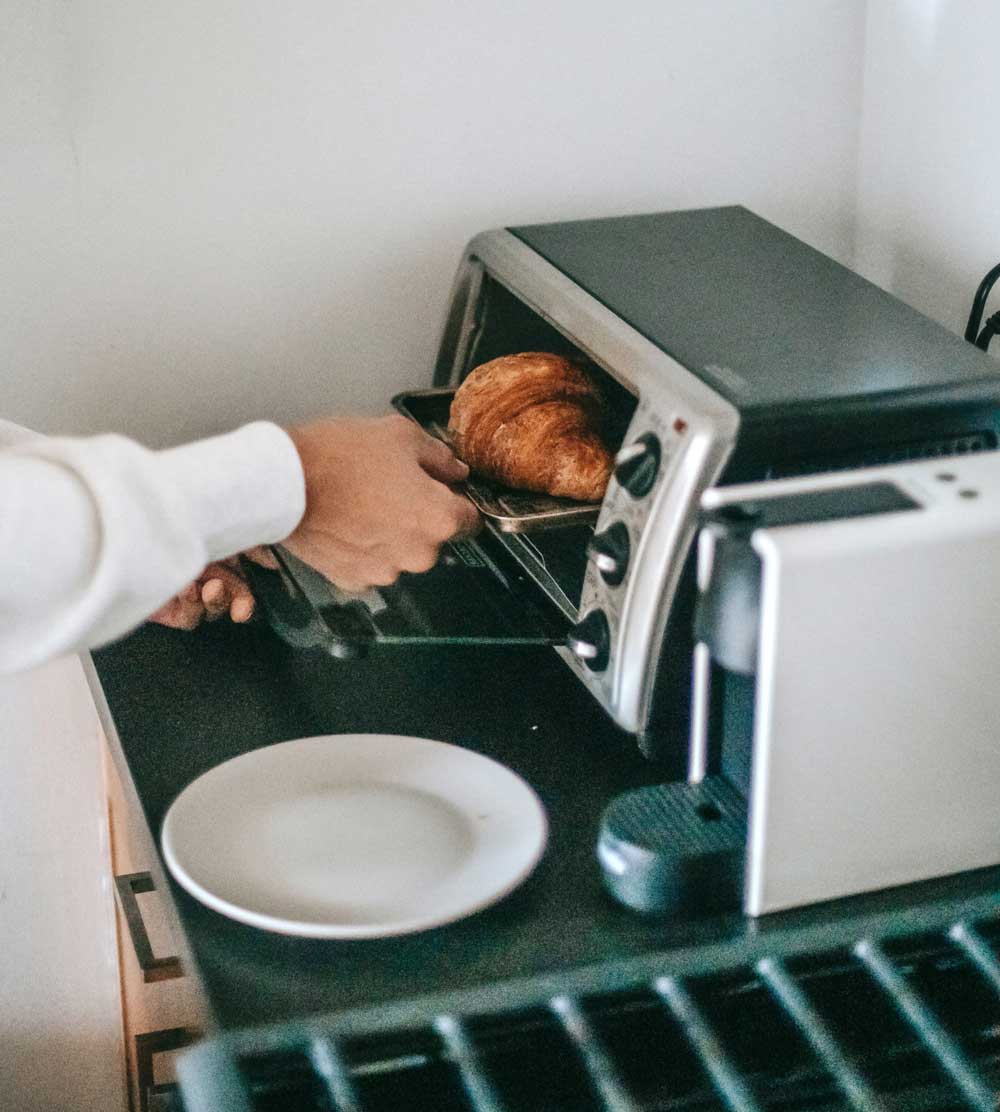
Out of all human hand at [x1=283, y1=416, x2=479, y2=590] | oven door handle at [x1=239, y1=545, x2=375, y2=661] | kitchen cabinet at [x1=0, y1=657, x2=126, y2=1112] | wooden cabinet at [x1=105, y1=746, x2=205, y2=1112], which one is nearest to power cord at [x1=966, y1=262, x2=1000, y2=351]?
human hand at [x1=283, y1=416, x2=479, y2=590]

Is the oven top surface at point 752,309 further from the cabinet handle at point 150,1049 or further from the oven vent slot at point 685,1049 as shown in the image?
the cabinet handle at point 150,1049

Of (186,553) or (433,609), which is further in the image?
(433,609)

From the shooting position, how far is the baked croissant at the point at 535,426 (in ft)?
3.83

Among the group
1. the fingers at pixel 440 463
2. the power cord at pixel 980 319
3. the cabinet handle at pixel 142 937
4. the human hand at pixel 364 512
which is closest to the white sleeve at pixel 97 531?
the human hand at pixel 364 512

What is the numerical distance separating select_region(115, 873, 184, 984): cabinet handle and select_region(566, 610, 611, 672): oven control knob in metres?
0.42

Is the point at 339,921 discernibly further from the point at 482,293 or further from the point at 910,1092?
the point at 482,293

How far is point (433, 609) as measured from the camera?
116 centimetres

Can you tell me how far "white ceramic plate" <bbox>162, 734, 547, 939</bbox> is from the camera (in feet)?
3.03

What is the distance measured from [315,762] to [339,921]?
7.2 inches

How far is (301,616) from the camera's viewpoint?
3.97 feet

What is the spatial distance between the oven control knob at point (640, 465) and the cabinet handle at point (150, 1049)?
0.58 meters

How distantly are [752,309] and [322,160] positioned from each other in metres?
0.50

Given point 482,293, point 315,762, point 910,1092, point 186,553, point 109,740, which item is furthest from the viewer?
point 482,293

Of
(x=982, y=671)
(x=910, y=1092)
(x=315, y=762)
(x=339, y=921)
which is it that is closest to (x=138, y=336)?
(x=315, y=762)
